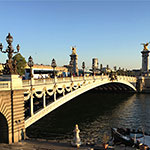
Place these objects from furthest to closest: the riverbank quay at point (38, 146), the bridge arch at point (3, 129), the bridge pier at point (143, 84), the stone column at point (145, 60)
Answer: the stone column at point (145, 60) < the bridge pier at point (143, 84) < the bridge arch at point (3, 129) < the riverbank quay at point (38, 146)

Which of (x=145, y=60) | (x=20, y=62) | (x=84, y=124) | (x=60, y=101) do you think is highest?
(x=145, y=60)

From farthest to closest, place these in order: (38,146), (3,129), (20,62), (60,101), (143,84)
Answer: (143,84) < (20,62) < (60,101) < (3,129) < (38,146)

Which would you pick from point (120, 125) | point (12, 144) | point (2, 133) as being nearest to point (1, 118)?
point (2, 133)

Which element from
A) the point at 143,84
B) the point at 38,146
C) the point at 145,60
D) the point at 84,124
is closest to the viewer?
the point at 38,146

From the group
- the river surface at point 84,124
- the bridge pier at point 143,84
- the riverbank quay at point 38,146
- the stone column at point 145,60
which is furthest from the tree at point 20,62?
the stone column at point 145,60

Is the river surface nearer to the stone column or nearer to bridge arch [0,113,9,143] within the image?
bridge arch [0,113,9,143]

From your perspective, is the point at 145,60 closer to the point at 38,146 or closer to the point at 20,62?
the point at 20,62

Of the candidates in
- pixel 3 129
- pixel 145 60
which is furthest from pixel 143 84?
pixel 3 129

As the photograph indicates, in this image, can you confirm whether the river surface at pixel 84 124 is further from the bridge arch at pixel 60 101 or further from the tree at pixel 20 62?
the tree at pixel 20 62

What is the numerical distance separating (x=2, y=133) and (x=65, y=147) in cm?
572

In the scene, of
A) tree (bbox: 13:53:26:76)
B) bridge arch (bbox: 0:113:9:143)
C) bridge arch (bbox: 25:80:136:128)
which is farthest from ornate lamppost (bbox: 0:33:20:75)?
tree (bbox: 13:53:26:76)

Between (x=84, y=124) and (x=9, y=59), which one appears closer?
(x=9, y=59)

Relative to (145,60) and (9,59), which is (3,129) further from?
(145,60)

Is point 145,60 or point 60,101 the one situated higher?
point 145,60
